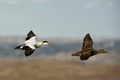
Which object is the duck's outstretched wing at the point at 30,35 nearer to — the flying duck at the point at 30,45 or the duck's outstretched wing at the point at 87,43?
the flying duck at the point at 30,45

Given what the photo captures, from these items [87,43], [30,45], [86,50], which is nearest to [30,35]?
[30,45]

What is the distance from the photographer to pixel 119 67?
502 ft

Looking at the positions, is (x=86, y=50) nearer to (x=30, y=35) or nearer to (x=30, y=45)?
(x=30, y=45)

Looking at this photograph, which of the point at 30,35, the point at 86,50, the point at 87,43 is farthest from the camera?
the point at 30,35

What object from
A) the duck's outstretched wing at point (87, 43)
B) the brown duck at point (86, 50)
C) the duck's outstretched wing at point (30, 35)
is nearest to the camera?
the brown duck at point (86, 50)

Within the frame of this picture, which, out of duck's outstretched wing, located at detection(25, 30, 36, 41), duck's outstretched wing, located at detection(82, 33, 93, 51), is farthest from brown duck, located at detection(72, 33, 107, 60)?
duck's outstretched wing, located at detection(25, 30, 36, 41)

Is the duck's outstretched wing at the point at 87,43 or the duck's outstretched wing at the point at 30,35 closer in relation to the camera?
the duck's outstretched wing at the point at 87,43

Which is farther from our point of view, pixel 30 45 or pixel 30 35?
pixel 30 35

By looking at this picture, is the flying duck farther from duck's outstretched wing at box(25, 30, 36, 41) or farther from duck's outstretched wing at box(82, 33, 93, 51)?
duck's outstretched wing at box(82, 33, 93, 51)

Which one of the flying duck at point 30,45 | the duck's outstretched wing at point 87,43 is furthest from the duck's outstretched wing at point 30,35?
the duck's outstretched wing at point 87,43

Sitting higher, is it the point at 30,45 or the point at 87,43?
the point at 87,43

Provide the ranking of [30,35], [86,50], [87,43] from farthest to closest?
1. [30,35]
2. [87,43]
3. [86,50]

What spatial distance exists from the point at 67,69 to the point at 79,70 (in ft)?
20.7

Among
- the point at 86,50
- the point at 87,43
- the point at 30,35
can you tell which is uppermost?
the point at 30,35
